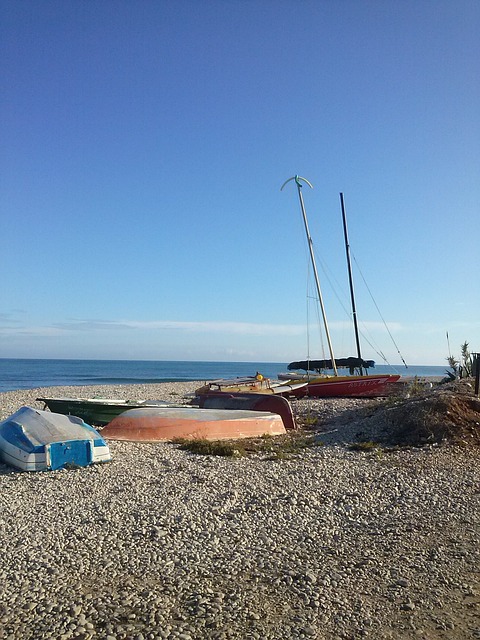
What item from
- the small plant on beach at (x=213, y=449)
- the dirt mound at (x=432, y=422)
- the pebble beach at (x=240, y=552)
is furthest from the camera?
the dirt mound at (x=432, y=422)

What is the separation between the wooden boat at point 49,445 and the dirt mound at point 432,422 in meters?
6.70

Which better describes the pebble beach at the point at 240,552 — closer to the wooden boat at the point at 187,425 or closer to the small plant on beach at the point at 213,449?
the small plant on beach at the point at 213,449

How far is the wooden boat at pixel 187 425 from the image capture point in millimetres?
13039

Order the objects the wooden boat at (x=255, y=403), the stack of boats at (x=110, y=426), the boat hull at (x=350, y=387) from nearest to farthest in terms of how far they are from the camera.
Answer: the stack of boats at (x=110, y=426) < the wooden boat at (x=255, y=403) < the boat hull at (x=350, y=387)

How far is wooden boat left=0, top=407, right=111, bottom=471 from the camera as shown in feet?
31.0

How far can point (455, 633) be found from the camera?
4.16 meters

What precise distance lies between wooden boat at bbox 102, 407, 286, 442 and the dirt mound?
283 centimetres

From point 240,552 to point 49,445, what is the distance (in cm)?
504

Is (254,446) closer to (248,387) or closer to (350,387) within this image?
(248,387)

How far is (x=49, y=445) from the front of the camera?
9531mm

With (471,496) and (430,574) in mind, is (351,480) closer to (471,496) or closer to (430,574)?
(471,496)

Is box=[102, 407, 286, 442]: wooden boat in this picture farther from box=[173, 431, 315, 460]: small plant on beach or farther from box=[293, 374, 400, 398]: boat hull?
box=[293, 374, 400, 398]: boat hull

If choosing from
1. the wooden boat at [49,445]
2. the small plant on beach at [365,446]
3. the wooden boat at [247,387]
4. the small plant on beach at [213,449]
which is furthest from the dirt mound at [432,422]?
the wooden boat at [247,387]

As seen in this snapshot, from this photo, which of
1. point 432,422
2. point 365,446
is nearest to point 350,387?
point 432,422
